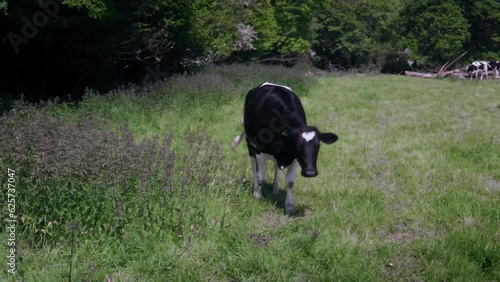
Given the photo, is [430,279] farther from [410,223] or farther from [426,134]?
[426,134]

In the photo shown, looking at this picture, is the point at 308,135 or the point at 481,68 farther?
the point at 481,68

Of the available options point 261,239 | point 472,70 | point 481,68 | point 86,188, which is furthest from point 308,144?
point 481,68

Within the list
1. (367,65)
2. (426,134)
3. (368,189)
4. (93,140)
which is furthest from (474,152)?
(367,65)

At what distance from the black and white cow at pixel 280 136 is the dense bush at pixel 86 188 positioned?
4.32ft

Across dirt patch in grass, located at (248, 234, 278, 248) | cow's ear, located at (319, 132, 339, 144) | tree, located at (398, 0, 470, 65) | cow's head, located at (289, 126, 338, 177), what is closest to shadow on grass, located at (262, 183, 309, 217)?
cow's head, located at (289, 126, 338, 177)

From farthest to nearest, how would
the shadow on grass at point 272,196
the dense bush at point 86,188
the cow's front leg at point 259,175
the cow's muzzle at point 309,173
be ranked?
the cow's front leg at point 259,175 → the shadow on grass at point 272,196 → the cow's muzzle at point 309,173 → the dense bush at point 86,188

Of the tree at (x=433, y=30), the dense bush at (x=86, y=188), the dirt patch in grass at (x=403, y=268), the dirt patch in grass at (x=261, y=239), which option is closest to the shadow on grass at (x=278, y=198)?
the dirt patch in grass at (x=261, y=239)

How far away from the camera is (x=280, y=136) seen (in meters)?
6.05

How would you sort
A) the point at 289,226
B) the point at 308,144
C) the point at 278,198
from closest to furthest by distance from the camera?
1. the point at 289,226
2. the point at 308,144
3. the point at 278,198

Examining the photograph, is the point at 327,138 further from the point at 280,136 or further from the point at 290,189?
the point at 290,189

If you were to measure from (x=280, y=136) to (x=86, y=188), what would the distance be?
8.18 ft

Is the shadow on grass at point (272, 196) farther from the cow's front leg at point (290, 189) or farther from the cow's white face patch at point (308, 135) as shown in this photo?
the cow's white face patch at point (308, 135)

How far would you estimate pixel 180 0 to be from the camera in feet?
45.5

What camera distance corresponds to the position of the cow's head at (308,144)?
17.9 ft
